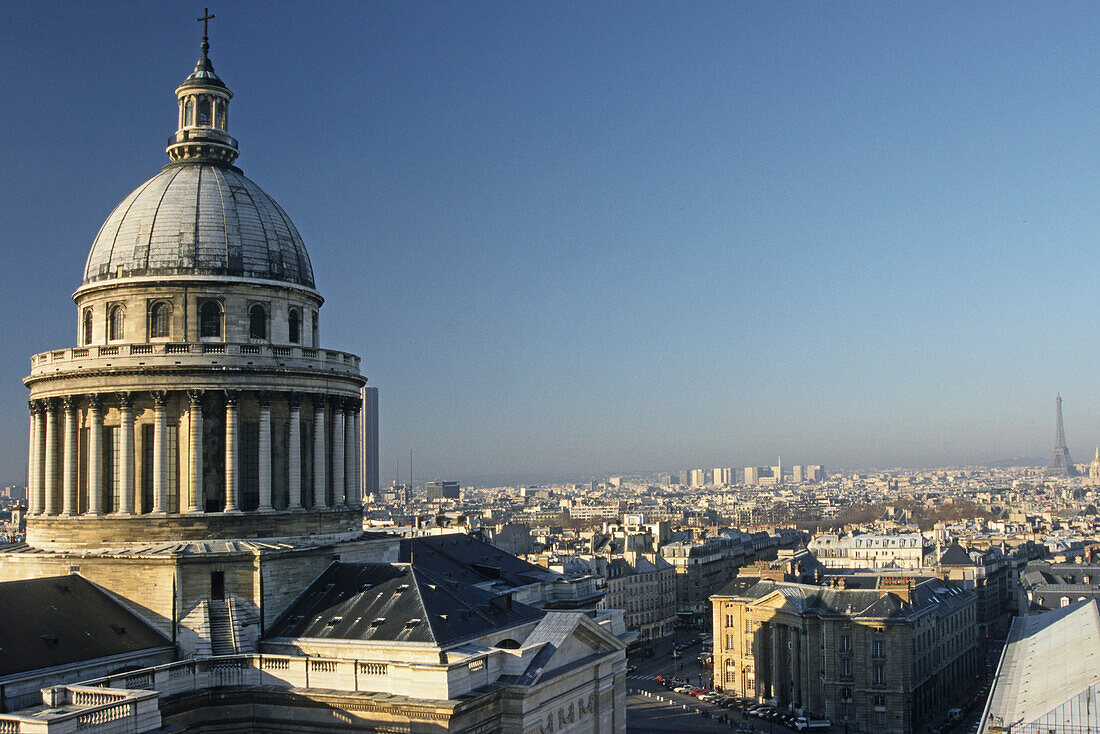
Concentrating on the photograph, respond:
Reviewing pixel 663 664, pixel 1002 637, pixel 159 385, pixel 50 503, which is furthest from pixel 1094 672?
pixel 1002 637

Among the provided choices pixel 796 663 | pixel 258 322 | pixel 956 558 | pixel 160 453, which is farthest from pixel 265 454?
pixel 956 558

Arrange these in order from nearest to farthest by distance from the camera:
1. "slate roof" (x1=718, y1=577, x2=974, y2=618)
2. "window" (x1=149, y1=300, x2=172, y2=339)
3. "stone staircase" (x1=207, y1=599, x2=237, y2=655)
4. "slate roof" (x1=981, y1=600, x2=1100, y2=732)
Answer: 1. "slate roof" (x1=981, y1=600, x2=1100, y2=732)
2. "stone staircase" (x1=207, y1=599, x2=237, y2=655)
3. "window" (x1=149, y1=300, x2=172, y2=339)
4. "slate roof" (x1=718, y1=577, x2=974, y2=618)

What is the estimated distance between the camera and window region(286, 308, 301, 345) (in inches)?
2361

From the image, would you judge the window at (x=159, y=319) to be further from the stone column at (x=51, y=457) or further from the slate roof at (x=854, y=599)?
the slate roof at (x=854, y=599)

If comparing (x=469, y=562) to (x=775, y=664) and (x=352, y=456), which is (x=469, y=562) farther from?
(x=775, y=664)

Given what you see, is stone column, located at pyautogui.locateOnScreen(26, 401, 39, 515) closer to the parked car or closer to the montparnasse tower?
the montparnasse tower

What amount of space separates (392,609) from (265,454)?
1000 cm

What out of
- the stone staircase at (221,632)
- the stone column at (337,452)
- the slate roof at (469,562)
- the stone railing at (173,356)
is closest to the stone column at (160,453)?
the stone railing at (173,356)

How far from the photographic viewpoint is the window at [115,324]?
57062 millimetres

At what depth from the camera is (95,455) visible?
54875 millimetres

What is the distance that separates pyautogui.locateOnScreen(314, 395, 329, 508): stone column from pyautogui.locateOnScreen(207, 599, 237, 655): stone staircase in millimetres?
7569

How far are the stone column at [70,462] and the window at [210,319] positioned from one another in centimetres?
671

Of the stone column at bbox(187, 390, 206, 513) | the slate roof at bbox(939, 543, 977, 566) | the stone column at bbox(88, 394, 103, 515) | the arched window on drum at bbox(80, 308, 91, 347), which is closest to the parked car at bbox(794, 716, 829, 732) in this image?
the stone column at bbox(187, 390, 206, 513)

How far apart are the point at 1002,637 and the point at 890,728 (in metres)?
64.0
